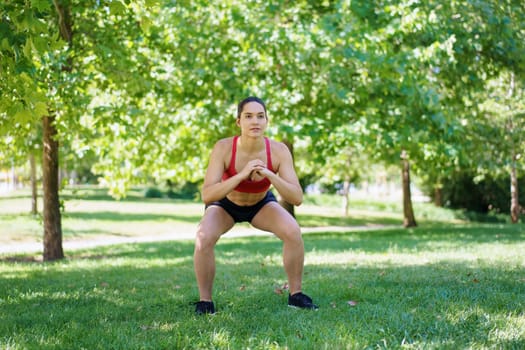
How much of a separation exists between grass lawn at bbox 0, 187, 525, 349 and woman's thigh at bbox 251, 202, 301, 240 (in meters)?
0.67

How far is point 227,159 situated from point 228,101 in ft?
28.0

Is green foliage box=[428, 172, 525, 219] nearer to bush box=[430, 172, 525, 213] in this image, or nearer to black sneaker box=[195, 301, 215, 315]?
bush box=[430, 172, 525, 213]

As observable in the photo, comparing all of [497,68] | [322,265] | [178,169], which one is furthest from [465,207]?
[322,265]

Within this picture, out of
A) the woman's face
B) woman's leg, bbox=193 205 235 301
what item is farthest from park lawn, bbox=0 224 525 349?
the woman's face

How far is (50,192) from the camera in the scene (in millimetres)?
11031

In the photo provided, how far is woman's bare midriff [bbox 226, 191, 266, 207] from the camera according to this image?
16.1ft

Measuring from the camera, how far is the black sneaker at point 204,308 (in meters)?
4.61

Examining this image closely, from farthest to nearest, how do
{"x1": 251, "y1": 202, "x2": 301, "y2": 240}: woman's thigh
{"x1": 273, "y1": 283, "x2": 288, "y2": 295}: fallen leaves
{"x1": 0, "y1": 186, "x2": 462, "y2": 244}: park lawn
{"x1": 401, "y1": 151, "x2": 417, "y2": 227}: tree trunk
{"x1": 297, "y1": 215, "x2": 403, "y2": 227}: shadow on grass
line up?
{"x1": 297, "y1": 215, "x2": 403, "y2": 227}: shadow on grass → {"x1": 401, "y1": 151, "x2": 417, "y2": 227}: tree trunk → {"x1": 0, "y1": 186, "x2": 462, "y2": 244}: park lawn → {"x1": 273, "y1": 283, "x2": 288, "y2": 295}: fallen leaves → {"x1": 251, "y1": 202, "x2": 301, "y2": 240}: woman's thigh

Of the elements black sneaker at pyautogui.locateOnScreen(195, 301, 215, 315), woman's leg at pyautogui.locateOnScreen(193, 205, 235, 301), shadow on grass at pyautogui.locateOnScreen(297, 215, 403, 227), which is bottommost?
shadow on grass at pyautogui.locateOnScreen(297, 215, 403, 227)

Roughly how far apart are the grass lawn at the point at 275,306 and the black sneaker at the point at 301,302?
0.11m

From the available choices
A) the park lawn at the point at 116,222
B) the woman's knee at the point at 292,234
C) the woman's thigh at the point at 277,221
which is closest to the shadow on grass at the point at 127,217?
the park lawn at the point at 116,222

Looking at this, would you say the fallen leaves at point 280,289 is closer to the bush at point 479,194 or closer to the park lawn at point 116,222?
the park lawn at point 116,222

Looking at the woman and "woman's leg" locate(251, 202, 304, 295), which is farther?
"woman's leg" locate(251, 202, 304, 295)

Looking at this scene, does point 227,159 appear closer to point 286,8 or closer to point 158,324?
point 158,324
